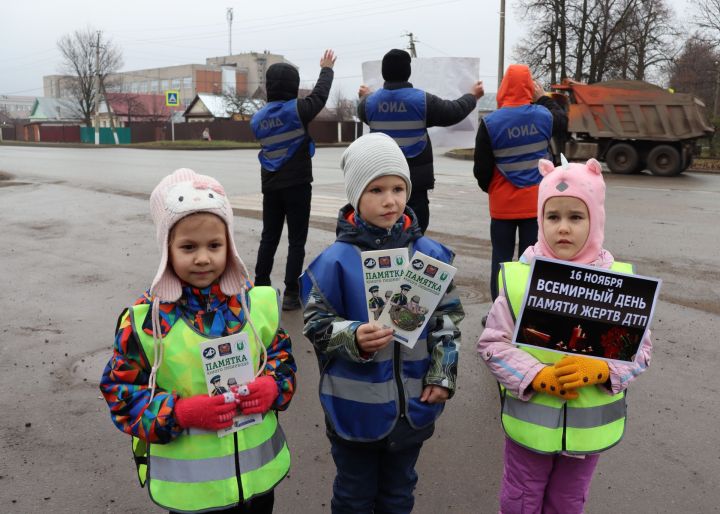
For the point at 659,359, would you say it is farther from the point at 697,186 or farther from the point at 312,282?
the point at 697,186

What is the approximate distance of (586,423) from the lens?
245 centimetres

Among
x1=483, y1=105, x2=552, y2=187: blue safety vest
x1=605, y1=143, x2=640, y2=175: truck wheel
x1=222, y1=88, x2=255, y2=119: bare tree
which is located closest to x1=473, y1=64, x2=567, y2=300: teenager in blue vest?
x1=483, y1=105, x2=552, y2=187: blue safety vest

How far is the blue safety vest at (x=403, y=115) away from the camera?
5277 mm

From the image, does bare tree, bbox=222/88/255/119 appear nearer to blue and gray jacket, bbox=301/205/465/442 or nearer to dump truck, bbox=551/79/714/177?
dump truck, bbox=551/79/714/177

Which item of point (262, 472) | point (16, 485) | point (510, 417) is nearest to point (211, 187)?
point (262, 472)

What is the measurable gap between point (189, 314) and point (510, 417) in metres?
1.26

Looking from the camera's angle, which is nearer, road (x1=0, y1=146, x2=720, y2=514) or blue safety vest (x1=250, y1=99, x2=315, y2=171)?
road (x1=0, y1=146, x2=720, y2=514)

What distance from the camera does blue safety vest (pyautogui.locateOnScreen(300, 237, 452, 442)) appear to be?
93.0 inches

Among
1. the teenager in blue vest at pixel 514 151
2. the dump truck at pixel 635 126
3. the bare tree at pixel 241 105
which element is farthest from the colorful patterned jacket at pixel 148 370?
the bare tree at pixel 241 105

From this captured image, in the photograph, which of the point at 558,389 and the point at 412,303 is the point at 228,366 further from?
the point at 558,389

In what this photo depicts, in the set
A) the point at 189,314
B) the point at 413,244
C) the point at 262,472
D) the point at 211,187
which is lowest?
the point at 262,472

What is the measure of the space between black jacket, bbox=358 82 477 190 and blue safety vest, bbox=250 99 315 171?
60cm

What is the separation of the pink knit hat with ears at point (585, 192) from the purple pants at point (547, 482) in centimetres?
77

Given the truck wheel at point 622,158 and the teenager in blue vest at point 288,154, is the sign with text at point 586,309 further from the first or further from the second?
the truck wheel at point 622,158
